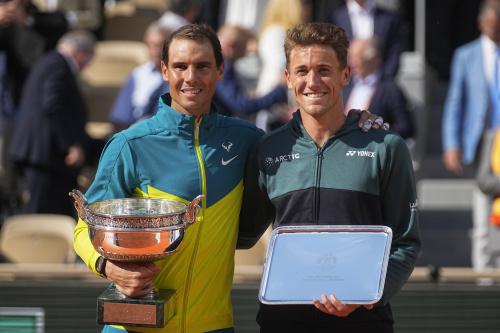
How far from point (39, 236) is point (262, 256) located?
1.47 metres

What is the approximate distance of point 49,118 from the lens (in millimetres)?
7484

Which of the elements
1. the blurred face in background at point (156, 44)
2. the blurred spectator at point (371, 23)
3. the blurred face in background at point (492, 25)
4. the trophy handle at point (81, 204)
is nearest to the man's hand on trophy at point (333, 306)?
the trophy handle at point (81, 204)

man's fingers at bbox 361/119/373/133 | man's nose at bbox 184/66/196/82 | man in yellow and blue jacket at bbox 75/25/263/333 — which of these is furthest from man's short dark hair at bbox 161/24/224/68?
man's fingers at bbox 361/119/373/133

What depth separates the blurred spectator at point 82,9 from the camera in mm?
10617

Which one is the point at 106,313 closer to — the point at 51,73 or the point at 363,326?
the point at 363,326

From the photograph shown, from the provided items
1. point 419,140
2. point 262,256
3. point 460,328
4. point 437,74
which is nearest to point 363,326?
point 460,328

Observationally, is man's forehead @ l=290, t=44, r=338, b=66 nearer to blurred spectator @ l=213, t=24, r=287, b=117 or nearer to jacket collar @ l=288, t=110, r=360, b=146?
jacket collar @ l=288, t=110, r=360, b=146

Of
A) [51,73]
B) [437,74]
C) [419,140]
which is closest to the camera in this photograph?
[51,73]

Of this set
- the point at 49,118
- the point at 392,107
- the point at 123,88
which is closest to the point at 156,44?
the point at 123,88

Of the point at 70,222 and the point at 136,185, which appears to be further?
the point at 70,222

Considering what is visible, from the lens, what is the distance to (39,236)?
6492mm

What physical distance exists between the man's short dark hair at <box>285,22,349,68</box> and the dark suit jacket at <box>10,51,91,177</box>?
13.5 ft

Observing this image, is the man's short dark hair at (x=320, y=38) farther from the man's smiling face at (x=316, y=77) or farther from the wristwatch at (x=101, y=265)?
the wristwatch at (x=101, y=265)

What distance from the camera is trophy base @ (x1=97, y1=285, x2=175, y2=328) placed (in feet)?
11.3
